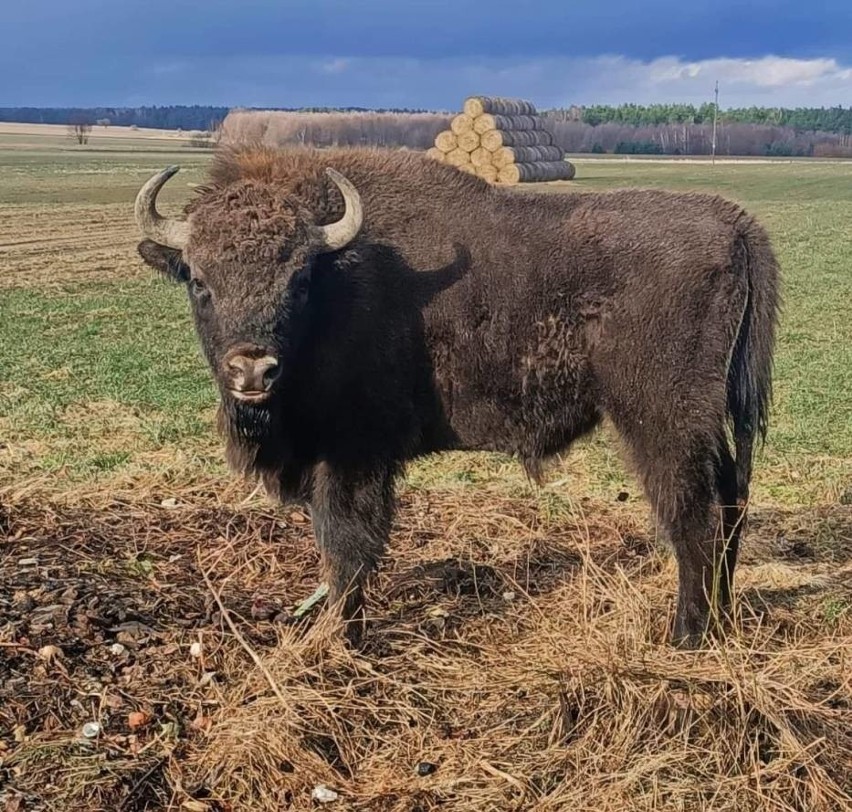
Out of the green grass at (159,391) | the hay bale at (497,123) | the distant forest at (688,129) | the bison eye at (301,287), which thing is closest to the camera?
the bison eye at (301,287)

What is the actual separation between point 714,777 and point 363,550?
7.53ft

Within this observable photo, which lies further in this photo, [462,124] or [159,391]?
[462,124]

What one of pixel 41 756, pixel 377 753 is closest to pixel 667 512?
pixel 377 753

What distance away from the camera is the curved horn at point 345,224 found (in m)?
5.60

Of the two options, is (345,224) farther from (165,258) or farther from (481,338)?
(165,258)

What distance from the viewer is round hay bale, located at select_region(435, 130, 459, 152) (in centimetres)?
4247

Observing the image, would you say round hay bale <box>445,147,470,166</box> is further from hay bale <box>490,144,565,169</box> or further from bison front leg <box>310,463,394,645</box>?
bison front leg <box>310,463,394,645</box>

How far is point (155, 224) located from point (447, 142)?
38.1 meters

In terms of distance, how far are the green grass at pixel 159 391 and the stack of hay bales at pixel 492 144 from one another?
17.8 meters

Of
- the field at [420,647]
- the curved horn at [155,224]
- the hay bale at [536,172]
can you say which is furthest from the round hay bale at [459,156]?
the curved horn at [155,224]

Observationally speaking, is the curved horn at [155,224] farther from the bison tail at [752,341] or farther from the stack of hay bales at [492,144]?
the stack of hay bales at [492,144]

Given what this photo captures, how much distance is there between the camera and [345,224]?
562 cm

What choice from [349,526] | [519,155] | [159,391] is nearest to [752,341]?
[349,526]

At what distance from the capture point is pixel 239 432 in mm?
5941
